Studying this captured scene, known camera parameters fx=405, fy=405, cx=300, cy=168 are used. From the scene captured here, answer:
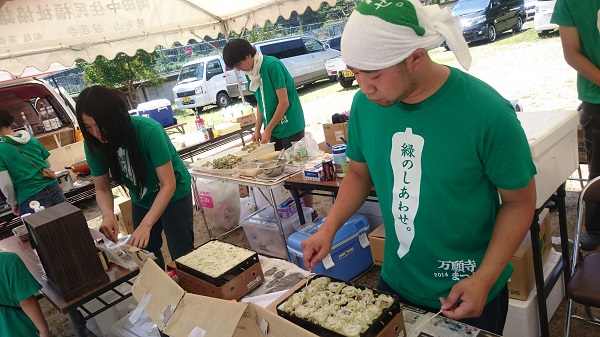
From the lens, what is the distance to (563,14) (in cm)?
237

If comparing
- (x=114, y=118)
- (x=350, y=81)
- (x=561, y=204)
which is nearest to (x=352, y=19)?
(x=114, y=118)

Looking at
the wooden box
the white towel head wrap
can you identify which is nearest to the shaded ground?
the wooden box

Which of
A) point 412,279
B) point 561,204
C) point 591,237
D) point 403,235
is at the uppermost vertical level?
point 403,235

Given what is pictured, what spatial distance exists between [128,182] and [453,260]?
6.47ft

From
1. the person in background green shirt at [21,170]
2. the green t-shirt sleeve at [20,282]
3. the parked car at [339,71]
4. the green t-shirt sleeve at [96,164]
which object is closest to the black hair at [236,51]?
the green t-shirt sleeve at [96,164]

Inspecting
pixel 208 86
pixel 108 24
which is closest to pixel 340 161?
pixel 108 24

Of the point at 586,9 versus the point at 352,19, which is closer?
Answer: the point at 352,19

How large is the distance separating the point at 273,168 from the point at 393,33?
7.42 feet

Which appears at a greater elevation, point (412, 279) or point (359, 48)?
point (359, 48)

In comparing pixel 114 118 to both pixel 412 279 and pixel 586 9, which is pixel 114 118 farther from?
pixel 586 9

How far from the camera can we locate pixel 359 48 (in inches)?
42.2

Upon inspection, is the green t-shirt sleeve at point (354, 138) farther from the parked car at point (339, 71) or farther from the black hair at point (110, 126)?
the parked car at point (339, 71)

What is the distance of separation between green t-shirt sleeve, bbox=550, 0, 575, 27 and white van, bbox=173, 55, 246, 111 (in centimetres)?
1127

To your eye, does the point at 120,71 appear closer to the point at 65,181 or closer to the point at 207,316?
the point at 65,181
